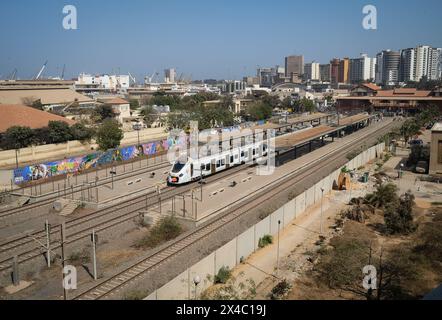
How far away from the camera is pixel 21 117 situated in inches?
1927

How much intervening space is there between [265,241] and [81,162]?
22842mm

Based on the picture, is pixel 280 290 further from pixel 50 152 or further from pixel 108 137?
pixel 50 152

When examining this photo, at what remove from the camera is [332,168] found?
40.1 m

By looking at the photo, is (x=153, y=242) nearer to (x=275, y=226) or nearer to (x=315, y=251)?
Answer: (x=275, y=226)

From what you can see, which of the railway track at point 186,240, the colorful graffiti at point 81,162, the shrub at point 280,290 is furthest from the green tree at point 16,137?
the shrub at point 280,290

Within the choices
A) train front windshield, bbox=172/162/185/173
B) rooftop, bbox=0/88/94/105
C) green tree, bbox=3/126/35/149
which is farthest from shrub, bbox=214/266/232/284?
rooftop, bbox=0/88/94/105

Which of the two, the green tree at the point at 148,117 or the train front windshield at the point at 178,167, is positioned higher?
the green tree at the point at 148,117

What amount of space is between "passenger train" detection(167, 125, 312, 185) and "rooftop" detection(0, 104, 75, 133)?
81.0ft

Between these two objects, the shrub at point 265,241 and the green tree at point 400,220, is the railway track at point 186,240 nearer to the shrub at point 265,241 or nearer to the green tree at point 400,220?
the shrub at point 265,241

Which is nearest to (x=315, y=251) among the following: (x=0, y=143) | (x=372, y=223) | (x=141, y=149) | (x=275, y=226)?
(x=275, y=226)

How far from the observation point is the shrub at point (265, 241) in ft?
66.1

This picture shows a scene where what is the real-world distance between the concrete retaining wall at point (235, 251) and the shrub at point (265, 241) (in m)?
0.18

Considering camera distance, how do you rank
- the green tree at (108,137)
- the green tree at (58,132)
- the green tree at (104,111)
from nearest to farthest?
1. the green tree at (108,137)
2. the green tree at (58,132)
3. the green tree at (104,111)
